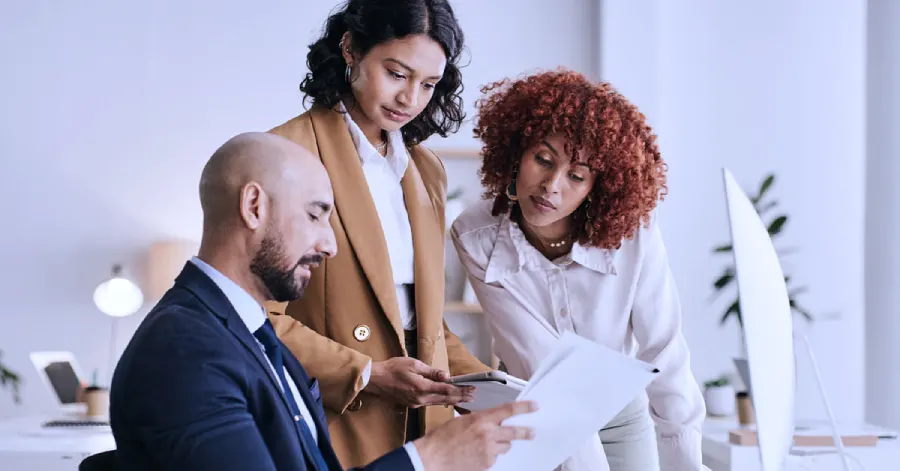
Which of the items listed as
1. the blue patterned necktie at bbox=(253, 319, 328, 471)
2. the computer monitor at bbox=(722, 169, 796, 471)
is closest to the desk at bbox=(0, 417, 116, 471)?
the blue patterned necktie at bbox=(253, 319, 328, 471)

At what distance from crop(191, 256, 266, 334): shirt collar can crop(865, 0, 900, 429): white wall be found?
426 cm

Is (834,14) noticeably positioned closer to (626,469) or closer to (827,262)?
(827,262)

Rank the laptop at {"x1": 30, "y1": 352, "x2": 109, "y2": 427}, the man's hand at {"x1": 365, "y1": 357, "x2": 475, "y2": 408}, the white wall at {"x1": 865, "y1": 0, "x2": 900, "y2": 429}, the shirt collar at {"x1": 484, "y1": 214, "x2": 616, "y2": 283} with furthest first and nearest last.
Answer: the white wall at {"x1": 865, "y1": 0, "x2": 900, "y2": 429} → the laptop at {"x1": 30, "y1": 352, "x2": 109, "y2": 427} → the shirt collar at {"x1": 484, "y1": 214, "x2": 616, "y2": 283} → the man's hand at {"x1": 365, "y1": 357, "x2": 475, "y2": 408}

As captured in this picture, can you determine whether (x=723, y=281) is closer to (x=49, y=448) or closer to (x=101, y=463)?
(x=49, y=448)

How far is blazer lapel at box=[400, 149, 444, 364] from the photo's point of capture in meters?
1.88

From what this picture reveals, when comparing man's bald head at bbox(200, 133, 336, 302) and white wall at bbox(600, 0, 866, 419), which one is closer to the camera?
man's bald head at bbox(200, 133, 336, 302)

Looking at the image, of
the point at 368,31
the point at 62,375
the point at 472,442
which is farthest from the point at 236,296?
the point at 62,375

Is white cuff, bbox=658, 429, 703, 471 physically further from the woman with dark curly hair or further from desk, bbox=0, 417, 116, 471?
desk, bbox=0, 417, 116, 471

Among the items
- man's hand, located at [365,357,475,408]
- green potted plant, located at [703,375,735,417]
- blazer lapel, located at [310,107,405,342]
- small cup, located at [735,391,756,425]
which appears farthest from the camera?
green potted plant, located at [703,375,735,417]

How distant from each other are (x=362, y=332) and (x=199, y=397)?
68cm

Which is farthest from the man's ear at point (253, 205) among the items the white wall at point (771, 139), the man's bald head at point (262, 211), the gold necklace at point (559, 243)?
the white wall at point (771, 139)

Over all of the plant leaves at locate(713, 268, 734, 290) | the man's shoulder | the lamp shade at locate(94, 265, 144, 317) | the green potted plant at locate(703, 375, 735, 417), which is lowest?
the green potted plant at locate(703, 375, 735, 417)

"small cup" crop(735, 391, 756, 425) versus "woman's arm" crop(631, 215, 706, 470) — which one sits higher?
"woman's arm" crop(631, 215, 706, 470)

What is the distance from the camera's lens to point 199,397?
115cm
